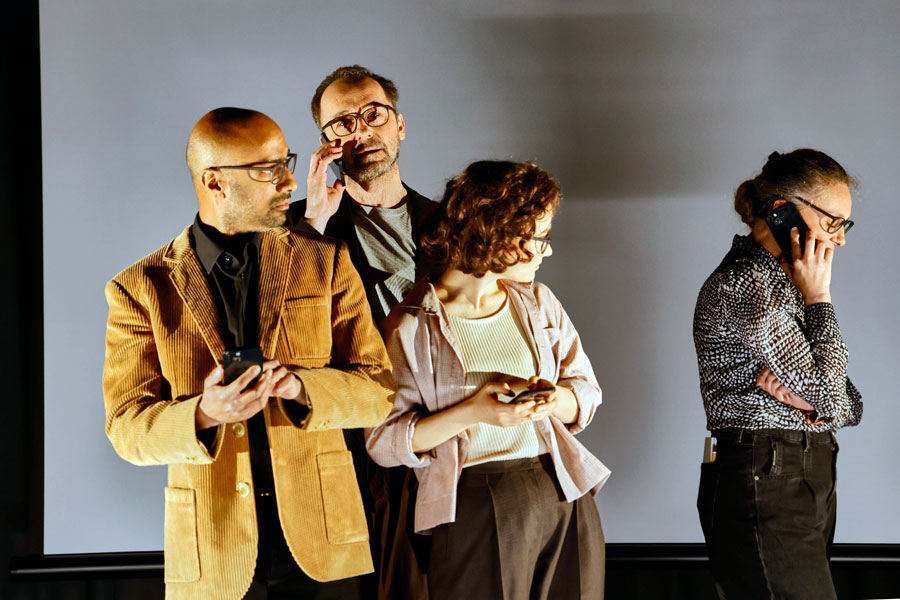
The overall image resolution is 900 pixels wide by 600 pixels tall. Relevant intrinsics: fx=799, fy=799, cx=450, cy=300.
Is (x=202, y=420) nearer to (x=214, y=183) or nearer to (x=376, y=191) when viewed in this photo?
(x=214, y=183)

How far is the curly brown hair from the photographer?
221 centimetres

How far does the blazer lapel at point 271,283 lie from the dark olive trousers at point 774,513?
1487 millimetres

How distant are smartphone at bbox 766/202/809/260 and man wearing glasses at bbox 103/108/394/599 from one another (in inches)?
56.0

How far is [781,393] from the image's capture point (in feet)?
8.03

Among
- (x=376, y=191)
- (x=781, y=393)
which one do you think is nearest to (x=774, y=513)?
(x=781, y=393)

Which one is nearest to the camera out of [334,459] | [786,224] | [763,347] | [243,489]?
[243,489]

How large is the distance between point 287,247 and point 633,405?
1.95m

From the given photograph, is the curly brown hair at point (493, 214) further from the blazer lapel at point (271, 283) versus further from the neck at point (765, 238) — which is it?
the neck at point (765, 238)

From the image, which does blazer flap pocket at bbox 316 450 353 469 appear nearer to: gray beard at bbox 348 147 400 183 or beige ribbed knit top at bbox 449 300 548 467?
beige ribbed knit top at bbox 449 300 548 467

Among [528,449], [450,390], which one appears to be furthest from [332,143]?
[528,449]

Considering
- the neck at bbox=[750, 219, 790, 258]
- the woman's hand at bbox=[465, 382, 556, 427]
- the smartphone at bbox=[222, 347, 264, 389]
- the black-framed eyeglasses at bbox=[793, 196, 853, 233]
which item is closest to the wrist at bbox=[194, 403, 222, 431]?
the smartphone at bbox=[222, 347, 264, 389]

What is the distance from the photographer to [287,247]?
6.58 ft

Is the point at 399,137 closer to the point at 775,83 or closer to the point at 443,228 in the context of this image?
the point at 443,228

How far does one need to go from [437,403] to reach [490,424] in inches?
6.6
